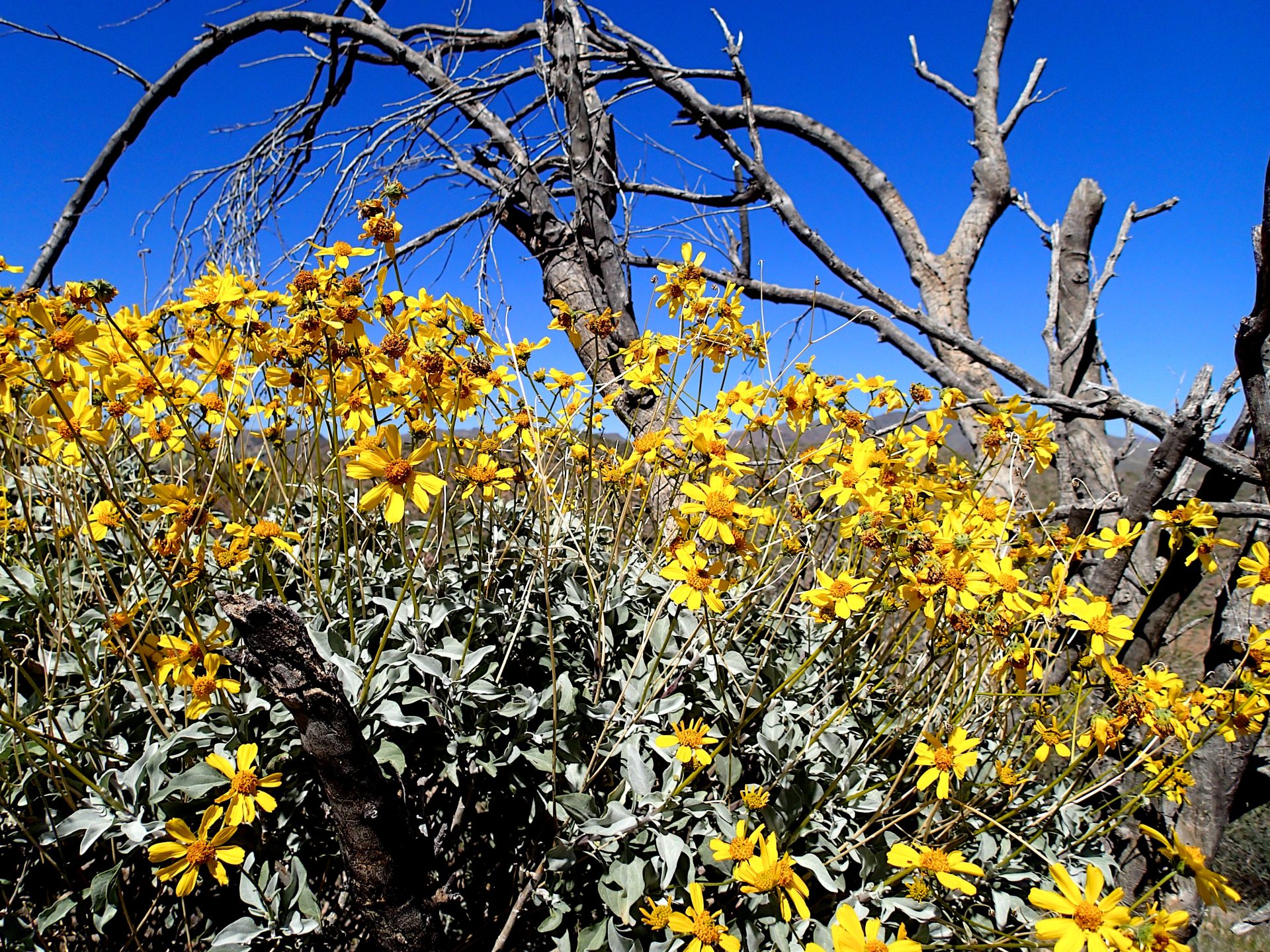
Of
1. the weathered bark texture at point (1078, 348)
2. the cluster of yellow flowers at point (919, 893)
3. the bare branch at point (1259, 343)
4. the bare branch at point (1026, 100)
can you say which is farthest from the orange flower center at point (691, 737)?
the bare branch at point (1026, 100)

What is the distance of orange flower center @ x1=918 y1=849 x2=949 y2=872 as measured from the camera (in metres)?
1.16

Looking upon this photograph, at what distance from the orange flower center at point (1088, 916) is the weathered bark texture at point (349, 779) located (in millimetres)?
1041

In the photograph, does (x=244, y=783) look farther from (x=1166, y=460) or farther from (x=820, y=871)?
(x=1166, y=460)

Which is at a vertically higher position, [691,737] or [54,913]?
[691,737]

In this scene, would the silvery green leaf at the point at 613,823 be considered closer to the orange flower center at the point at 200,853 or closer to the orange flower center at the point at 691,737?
the orange flower center at the point at 691,737

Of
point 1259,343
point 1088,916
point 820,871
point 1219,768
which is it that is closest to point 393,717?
point 820,871

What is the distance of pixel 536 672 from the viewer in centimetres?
158

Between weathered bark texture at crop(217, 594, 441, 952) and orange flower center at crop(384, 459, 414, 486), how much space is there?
9.8 inches

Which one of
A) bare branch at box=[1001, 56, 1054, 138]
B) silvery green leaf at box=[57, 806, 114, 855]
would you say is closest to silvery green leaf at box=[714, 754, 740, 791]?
silvery green leaf at box=[57, 806, 114, 855]

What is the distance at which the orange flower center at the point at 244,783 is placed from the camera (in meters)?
1.14

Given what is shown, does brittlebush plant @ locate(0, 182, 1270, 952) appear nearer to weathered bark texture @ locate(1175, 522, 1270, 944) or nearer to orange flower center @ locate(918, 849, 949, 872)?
orange flower center @ locate(918, 849, 949, 872)

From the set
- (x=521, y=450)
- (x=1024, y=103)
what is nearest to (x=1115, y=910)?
(x=521, y=450)

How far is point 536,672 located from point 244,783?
24.0 inches

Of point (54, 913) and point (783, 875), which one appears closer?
point (783, 875)
